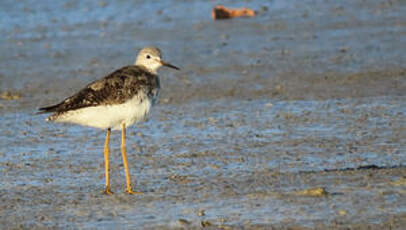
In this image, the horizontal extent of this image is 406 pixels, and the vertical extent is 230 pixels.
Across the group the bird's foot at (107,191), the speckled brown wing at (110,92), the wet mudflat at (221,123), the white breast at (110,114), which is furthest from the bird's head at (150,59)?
the bird's foot at (107,191)

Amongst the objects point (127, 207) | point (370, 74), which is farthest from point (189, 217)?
point (370, 74)

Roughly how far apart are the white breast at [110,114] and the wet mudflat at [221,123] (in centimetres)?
55

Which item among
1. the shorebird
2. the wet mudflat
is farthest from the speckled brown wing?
the wet mudflat

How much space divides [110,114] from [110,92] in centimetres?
19

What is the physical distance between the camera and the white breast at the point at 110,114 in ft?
24.8

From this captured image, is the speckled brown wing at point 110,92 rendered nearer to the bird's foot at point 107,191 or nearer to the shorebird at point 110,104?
the shorebird at point 110,104

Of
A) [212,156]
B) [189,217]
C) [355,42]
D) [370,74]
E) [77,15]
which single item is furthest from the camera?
[77,15]

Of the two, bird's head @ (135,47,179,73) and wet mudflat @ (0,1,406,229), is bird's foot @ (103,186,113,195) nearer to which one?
wet mudflat @ (0,1,406,229)

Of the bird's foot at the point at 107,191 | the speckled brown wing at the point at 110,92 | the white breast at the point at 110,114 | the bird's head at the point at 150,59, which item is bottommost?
the bird's foot at the point at 107,191

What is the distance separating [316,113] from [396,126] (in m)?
1.11

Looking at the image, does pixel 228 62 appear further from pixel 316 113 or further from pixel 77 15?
pixel 77 15

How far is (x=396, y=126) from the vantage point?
366 inches

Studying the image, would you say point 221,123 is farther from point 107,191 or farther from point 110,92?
point 107,191

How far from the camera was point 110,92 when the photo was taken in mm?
7625
